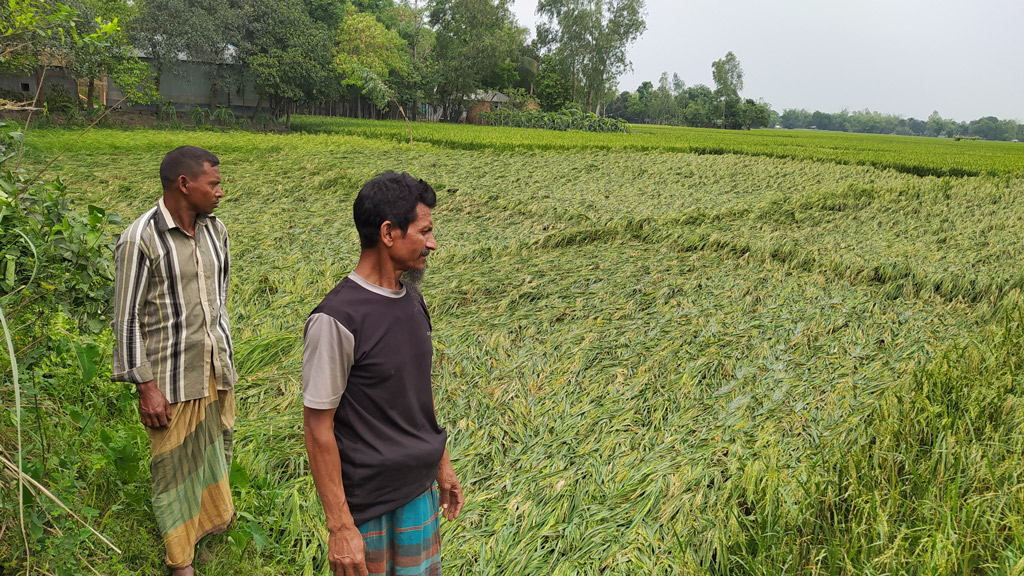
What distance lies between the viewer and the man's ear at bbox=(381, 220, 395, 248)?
1.49 meters

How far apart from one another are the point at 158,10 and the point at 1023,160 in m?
28.9

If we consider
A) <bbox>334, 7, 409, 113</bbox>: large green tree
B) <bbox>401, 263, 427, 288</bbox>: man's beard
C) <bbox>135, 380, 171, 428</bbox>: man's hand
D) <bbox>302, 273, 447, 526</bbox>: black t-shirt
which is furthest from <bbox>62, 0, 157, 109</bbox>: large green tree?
<bbox>302, 273, 447, 526</bbox>: black t-shirt

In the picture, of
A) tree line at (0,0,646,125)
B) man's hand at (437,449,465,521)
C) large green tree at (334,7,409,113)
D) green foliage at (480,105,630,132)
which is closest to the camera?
man's hand at (437,449,465,521)

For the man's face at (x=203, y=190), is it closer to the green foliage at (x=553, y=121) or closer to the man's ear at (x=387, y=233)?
the man's ear at (x=387, y=233)

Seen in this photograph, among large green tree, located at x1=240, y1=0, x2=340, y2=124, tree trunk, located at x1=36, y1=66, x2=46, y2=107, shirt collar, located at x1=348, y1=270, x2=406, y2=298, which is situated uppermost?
A: large green tree, located at x1=240, y1=0, x2=340, y2=124

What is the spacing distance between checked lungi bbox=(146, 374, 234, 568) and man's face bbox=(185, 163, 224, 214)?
0.63 metres

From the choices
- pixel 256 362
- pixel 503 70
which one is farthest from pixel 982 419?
pixel 503 70

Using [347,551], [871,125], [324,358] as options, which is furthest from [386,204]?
[871,125]

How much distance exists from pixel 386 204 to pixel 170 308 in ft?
3.71

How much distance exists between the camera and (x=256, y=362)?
391cm

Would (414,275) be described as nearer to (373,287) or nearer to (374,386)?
(373,287)

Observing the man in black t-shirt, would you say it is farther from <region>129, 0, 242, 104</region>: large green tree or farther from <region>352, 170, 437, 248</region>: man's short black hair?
<region>129, 0, 242, 104</region>: large green tree

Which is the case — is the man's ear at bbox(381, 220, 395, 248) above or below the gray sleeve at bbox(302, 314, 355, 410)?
above

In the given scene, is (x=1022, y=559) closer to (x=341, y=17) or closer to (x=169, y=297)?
(x=169, y=297)
